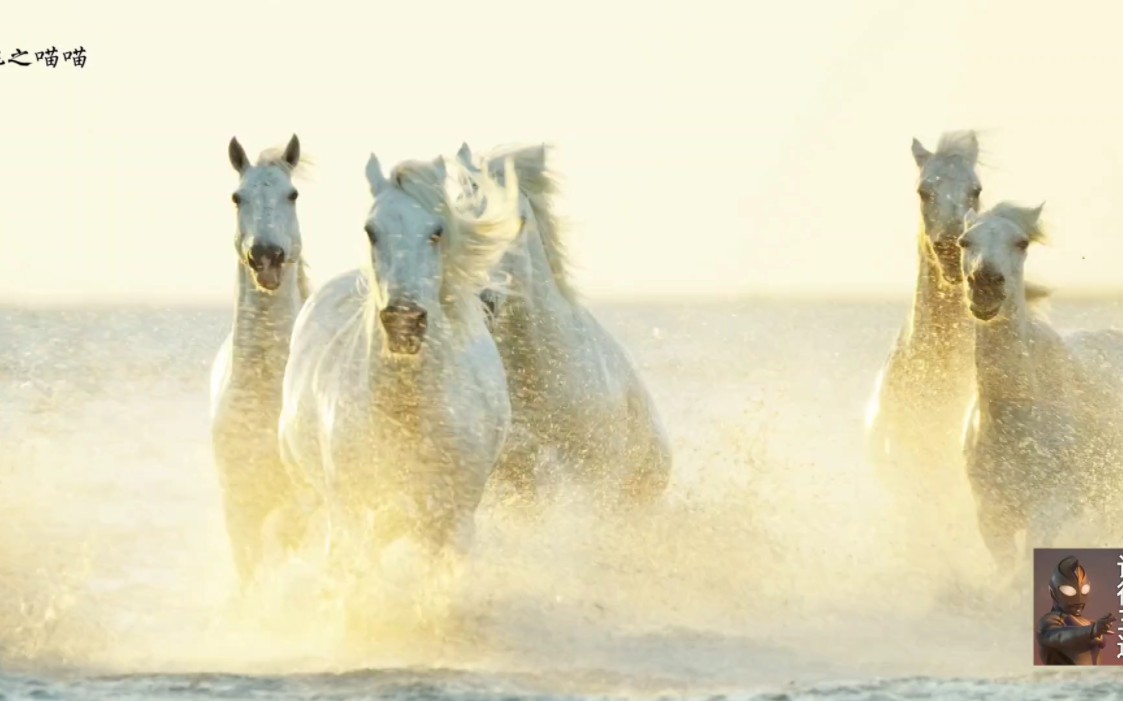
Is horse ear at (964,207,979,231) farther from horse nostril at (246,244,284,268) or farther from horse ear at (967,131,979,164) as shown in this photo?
horse nostril at (246,244,284,268)

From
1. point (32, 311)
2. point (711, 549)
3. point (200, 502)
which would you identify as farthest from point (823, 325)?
point (711, 549)

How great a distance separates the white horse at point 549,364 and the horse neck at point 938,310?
121 centimetres

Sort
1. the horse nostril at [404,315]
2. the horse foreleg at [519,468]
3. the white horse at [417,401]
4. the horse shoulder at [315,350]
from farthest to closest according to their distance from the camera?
the horse foreleg at [519,468] → the horse shoulder at [315,350] → the white horse at [417,401] → the horse nostril at [404,315]

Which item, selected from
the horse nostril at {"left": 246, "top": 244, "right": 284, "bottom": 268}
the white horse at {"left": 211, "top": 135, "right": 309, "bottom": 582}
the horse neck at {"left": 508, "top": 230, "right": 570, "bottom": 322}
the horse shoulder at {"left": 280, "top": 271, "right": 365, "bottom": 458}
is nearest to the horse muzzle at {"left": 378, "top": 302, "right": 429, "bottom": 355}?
the horse shoulder at {"left": 280, "top": 271, "right": 365, "bottom": 458}

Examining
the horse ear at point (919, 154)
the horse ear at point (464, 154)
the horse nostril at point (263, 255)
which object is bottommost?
the horse nostril at point (263, 255)

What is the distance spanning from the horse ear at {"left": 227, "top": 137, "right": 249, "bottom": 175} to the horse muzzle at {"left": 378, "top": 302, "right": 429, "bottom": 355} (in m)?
1.30

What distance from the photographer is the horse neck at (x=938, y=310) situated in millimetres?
6637

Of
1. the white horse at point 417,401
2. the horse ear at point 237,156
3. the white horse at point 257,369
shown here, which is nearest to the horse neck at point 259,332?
the white horse at point 257,369

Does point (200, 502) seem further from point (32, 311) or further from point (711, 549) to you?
point (32, 311)

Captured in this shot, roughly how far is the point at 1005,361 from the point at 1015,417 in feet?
0.65

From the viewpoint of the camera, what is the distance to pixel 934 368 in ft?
22.1

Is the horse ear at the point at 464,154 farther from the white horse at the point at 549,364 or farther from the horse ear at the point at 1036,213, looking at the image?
the horse ear at the point at 1036,213

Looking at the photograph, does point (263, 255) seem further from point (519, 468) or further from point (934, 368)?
point (934, 368)

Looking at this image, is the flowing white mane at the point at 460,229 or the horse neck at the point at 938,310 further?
the horse neck at the point at 938,310
